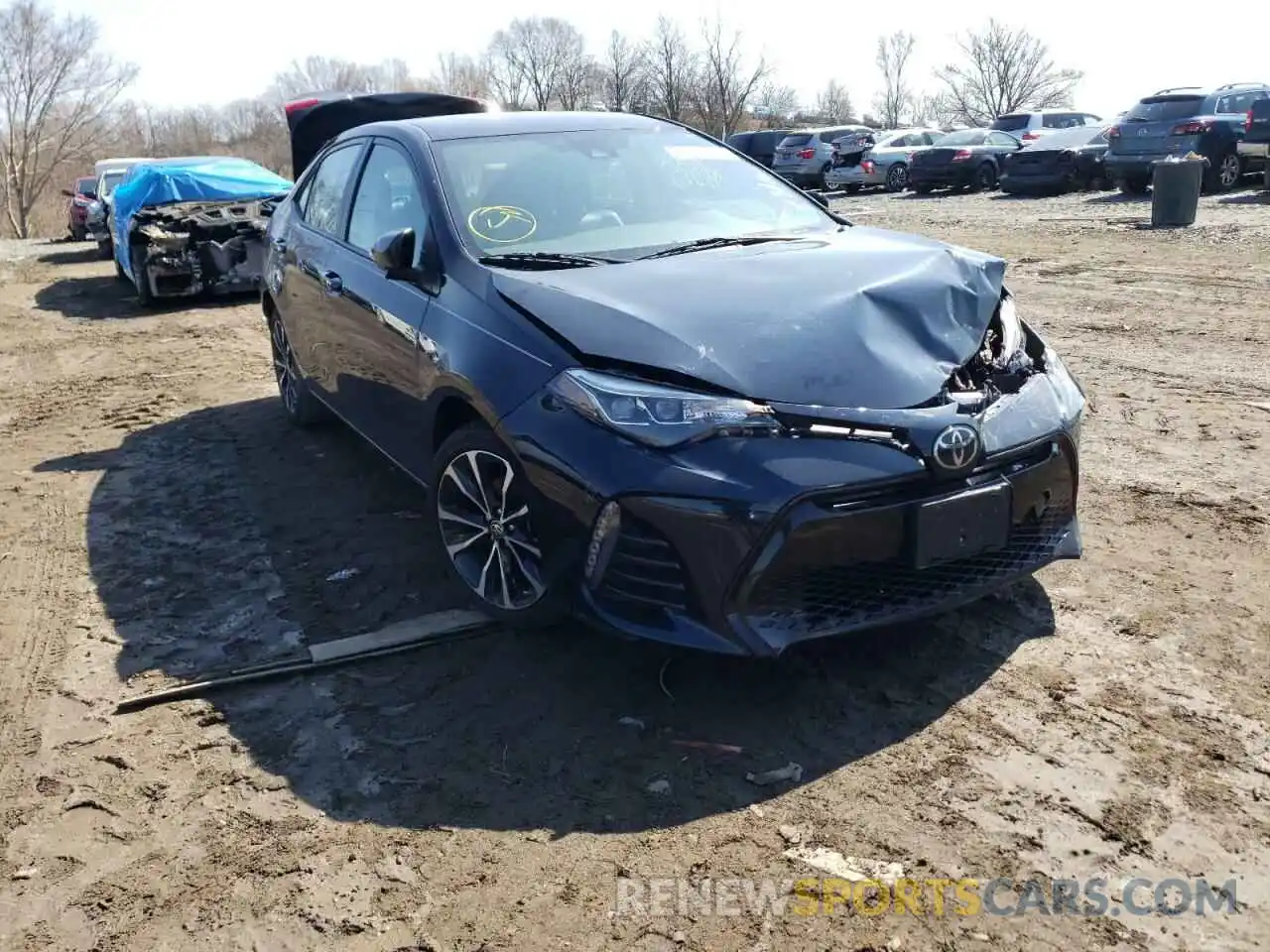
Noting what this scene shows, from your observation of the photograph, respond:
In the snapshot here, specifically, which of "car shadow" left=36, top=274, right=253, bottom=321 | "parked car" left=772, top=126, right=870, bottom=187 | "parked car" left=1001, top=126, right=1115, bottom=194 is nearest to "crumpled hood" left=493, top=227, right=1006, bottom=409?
"car shadow" left=36, top=274, right=253, bottom=321

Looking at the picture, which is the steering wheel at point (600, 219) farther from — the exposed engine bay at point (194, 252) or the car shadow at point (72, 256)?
the car shadow at point (72, 256)

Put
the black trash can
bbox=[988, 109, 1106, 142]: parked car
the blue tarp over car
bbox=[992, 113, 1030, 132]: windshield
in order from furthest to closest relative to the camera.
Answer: bbox=[992, 113, 1030, 132]: windshield
bbox=[988, 109, 1106, 142]: parked car
the black trash can
the blue tarp over car

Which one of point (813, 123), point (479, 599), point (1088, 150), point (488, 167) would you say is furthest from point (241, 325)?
point (813, 123)

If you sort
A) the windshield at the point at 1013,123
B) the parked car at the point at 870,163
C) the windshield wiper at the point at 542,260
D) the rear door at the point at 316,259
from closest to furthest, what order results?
the windshield wiper at the point at 542,260 < the rear door at the point at 316,259 < the parked car at the point at 870,163 < the windshield at the point at 1013,123

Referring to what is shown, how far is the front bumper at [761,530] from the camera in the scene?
289cm

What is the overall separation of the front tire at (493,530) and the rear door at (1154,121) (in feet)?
55.1

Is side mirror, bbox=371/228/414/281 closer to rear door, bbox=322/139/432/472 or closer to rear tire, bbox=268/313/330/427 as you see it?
rear door, bbox=322/139/432/472

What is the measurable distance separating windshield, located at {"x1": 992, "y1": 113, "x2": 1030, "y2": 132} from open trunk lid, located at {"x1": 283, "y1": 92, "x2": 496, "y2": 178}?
19.6 metres

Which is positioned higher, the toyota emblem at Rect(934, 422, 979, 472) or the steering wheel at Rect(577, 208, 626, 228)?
the steering wheel at Rect(577, 208, 626, 228)

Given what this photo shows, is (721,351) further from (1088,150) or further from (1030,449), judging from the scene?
(1088,150)

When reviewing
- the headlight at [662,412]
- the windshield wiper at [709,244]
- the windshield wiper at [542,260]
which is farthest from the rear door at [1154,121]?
the headlight at [662,412]

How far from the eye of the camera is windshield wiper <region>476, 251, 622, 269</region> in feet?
12.6

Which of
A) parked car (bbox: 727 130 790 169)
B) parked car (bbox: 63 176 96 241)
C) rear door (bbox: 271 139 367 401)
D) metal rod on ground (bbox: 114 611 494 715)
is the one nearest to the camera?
metal rod on ground (bbox: 114 611 494 715)

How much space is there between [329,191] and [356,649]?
2.71 metres
